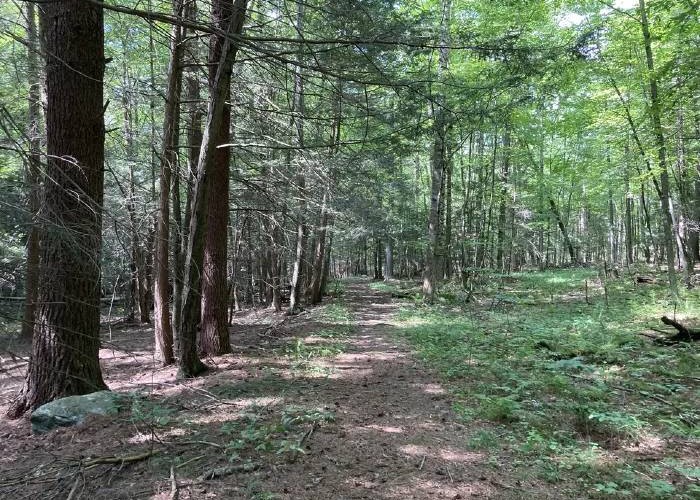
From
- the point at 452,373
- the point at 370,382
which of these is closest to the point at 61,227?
the point at 370,382

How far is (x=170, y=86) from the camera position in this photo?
6758mm

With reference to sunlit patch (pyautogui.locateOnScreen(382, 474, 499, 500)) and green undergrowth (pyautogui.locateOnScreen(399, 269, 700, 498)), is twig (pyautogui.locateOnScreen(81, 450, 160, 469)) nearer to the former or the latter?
sunlit patch (pyautogui.locateOnScreen(382, 474, 499, 500))

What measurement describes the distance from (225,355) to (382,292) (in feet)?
50.4

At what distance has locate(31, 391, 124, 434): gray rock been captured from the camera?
469 cm

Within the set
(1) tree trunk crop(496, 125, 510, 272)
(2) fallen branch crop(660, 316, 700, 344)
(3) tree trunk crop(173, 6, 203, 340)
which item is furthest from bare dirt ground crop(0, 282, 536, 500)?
(1) tree trunk crop(496, 125, 510, 272)

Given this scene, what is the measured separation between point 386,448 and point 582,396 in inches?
106

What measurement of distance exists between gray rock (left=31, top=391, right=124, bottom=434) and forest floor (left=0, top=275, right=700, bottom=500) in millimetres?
122

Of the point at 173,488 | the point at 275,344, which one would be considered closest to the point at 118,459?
the point at 173,488

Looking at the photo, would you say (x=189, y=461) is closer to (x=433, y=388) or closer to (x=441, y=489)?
(x=441, y=489)

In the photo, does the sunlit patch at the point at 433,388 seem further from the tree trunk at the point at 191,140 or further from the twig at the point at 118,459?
the tree trunk at the point at 191,140

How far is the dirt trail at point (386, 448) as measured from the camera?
3.40m

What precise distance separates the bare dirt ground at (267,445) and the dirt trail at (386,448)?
0.01 metres

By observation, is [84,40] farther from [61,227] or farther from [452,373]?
[452,373]

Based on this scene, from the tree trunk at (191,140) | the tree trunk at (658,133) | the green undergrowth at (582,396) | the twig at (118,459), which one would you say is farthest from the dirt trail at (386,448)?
the tree trunk at (658,133)
